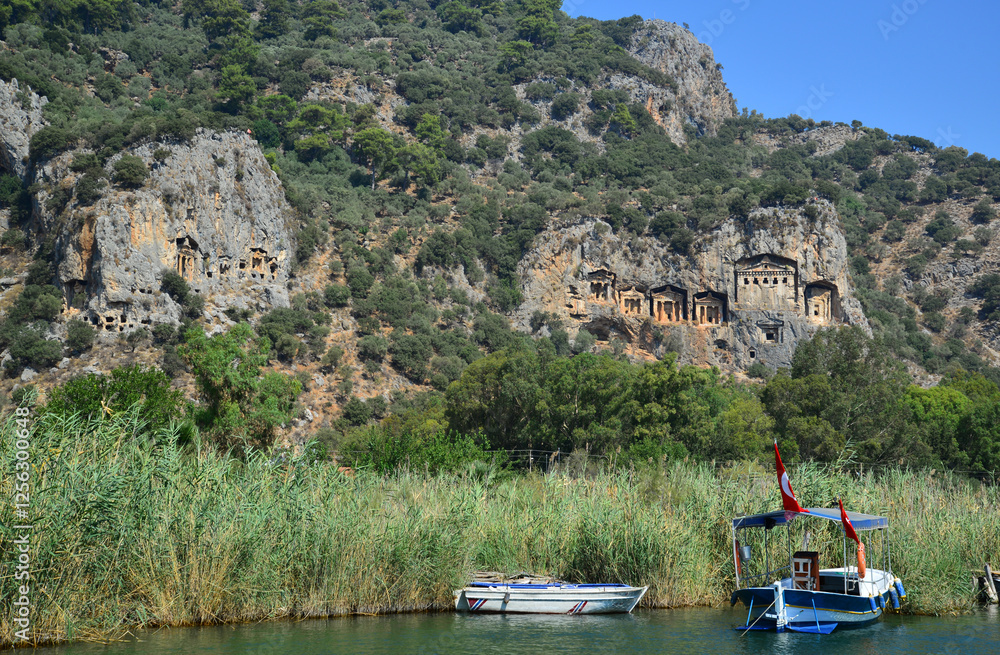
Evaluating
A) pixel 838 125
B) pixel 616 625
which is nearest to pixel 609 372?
pixel 616 625

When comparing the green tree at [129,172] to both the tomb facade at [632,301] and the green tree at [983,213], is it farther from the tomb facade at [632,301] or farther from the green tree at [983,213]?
the green tree at [983,213]

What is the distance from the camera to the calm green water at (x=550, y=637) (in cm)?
1388

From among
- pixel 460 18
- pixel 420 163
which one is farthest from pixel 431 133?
pixel 460 18

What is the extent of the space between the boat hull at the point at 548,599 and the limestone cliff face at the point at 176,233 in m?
42.4

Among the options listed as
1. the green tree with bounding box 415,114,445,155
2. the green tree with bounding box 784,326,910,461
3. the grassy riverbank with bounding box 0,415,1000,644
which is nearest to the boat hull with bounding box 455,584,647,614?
the grassy riverbank with bounding box 0,415,1000,644

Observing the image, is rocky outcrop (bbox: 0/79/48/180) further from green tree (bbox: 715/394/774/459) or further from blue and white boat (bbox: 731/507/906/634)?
blue and white boat (bbox: 731/507/906/634)

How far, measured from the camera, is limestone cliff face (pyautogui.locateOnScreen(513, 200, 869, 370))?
72500 mm

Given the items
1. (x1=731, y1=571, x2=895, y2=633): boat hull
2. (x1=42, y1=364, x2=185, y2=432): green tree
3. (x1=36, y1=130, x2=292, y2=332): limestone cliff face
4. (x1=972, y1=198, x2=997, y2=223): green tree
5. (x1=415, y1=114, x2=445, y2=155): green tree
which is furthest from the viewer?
(x1=972, y1=198, x2=997, y2=223): green tree

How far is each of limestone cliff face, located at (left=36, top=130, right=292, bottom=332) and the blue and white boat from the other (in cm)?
4515

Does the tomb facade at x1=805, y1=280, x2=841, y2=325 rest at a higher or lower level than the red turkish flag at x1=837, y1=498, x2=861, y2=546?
higher

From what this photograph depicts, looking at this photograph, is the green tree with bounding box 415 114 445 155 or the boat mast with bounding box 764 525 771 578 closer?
the boat mast with bounding box 764 525 771 578

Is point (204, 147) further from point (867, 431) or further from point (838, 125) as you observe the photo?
point (838, 125)

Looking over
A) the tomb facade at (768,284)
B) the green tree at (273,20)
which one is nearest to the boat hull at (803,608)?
the tomb facade at (768,284)

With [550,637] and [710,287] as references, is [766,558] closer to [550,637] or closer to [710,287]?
[550,637]
